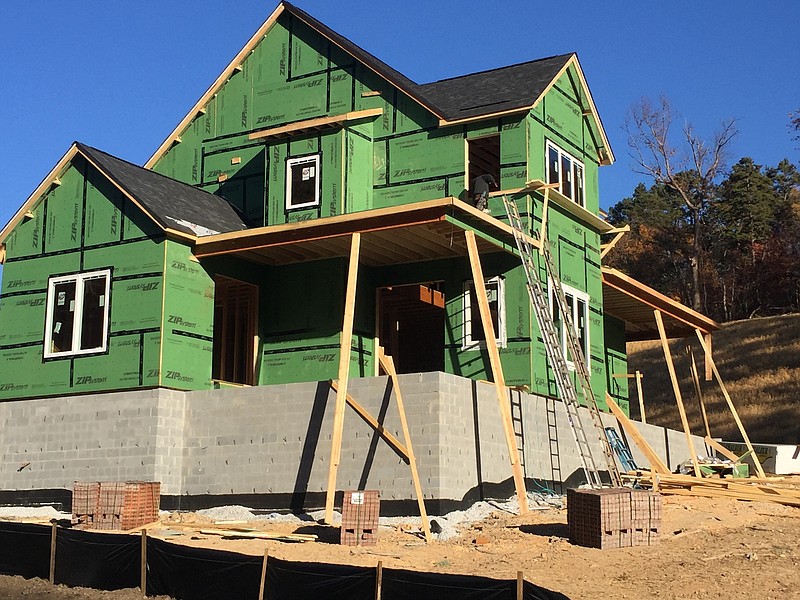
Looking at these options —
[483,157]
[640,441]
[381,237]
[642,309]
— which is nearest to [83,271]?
[381,237]

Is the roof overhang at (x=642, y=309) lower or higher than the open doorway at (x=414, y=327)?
higher

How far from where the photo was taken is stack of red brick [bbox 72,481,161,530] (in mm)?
18062

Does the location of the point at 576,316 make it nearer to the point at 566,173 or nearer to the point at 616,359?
the point at 566,173

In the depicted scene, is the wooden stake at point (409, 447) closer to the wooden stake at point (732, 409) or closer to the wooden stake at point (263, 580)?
the wooden stake at point (263, 580)

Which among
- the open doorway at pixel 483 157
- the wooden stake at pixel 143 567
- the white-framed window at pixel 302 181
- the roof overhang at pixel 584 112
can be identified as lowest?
the wooden stake at pixel 143 567

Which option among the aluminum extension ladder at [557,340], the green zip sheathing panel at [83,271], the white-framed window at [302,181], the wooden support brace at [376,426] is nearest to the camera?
the wooden support brace at [376,426]

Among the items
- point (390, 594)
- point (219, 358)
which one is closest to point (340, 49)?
point (219, 358)

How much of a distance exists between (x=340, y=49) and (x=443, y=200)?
7.26 meters

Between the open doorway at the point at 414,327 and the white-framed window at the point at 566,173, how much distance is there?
4393mm

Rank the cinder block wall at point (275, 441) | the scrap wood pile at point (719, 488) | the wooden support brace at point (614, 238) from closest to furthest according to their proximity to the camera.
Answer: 1. the cinder block wall at point (275, 441)
2. the scrap wood pile at point (719, 488)
3. the wooden support brace at point (614, 238)

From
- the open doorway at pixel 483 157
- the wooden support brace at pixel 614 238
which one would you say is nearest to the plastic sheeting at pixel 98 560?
the open doorway at pixel 483 157

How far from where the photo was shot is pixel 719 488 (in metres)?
20.4

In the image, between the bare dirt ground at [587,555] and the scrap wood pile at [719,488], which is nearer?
the bare dirt ground at [587,555]

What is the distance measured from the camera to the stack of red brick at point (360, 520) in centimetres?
1570
